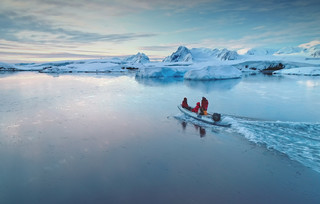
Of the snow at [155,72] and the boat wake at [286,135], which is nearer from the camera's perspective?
the boat wake at [286,135]

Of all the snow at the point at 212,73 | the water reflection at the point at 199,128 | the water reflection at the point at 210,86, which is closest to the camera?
the water reflection at the point at 199,128

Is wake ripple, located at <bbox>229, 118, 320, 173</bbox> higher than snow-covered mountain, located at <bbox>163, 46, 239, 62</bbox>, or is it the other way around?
snow-covered mountain, located at <bbox>163, 46, 239, 62</bbox>

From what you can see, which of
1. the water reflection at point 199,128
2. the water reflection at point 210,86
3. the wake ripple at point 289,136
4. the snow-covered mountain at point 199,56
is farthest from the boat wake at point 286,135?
the snow-covered mountain at point 199,56

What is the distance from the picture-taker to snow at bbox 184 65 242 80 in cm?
2586

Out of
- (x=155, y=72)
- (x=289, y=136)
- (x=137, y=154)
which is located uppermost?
(x=155, y=72)

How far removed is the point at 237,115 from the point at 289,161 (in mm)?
3894

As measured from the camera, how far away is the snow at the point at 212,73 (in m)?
25.9

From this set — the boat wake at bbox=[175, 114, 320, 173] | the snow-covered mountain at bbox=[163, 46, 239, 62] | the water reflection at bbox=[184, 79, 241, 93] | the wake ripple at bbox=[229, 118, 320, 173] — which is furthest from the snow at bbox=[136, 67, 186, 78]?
the snow-covered mountain at bbox=[163, 46, 239, 62]

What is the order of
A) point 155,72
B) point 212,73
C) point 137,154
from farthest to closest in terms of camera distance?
1. point 155,72
2. point 212,73
3. point 137,154

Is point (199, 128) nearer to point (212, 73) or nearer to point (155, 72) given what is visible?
point (212, 73)

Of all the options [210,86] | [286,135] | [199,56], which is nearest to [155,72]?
[210,86]

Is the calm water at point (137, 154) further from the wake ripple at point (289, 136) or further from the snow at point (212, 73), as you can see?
the snow at point (212, 73)

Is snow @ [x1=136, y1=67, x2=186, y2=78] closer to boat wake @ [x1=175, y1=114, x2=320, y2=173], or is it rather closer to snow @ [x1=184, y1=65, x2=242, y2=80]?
snow @ [x1=184, y1=65, x2=242, y2=80]

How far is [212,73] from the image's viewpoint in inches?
1041
